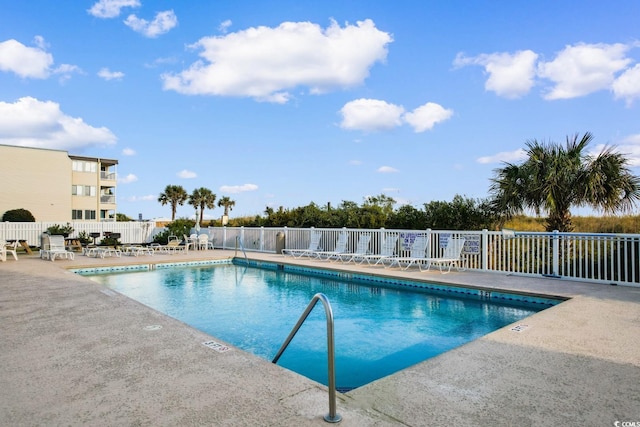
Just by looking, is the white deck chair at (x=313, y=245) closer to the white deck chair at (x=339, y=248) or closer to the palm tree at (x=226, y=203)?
the white deck chair at (x=339, y=248)

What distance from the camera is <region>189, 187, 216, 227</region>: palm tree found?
4316cm

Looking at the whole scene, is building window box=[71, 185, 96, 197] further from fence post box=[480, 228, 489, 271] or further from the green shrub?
fence post box=[480, 228, 489, 271]

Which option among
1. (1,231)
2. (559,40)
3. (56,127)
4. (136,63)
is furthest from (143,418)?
(56,127)

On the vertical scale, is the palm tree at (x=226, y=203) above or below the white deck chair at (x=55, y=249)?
above

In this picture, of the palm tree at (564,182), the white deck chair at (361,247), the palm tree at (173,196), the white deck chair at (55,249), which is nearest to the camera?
the palm tree at (564,182)

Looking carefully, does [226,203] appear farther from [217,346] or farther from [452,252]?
[217,346]

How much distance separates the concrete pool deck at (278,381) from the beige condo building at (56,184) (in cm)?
3427

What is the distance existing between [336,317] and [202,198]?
39.0 m

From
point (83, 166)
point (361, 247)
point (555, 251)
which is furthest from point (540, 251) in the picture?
point (83, 166)

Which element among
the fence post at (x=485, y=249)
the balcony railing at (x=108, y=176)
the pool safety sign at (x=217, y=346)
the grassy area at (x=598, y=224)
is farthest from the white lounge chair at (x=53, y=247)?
the balcony railing at (x=108, y=176)

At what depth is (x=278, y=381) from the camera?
3.11 m

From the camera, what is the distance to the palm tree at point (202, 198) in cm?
4316

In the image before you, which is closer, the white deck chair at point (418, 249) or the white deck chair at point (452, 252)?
the white deck chair at point (452, 252)

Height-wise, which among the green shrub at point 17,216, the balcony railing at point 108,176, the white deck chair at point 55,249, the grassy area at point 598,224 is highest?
the balcony railing at point 108,176
